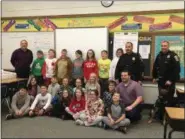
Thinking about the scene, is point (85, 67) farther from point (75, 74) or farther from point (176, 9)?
point (176, 9)

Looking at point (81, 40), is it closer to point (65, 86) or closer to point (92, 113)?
point (65, 86)

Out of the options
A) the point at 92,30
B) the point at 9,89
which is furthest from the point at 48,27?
Answer: the point at 9,89

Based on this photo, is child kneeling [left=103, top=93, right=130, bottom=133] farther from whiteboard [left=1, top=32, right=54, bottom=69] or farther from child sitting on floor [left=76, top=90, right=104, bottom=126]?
whiteboard [left=1, top=32, right=54, bottom=69]

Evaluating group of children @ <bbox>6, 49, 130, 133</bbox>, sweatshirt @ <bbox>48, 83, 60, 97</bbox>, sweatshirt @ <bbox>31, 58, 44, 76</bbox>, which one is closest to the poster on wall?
group of children @ <bbox>6, 49, 130, 133</bbox>

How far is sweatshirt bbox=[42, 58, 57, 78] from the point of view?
4.09 meters

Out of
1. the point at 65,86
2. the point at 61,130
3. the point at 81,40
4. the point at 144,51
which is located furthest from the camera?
the point at 81,40

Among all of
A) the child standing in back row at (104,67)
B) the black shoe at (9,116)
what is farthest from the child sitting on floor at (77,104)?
the black shoe at (9,116)

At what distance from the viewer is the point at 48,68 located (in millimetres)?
4098

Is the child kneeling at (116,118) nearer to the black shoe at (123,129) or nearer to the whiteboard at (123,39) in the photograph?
the black shoe at (123,129)

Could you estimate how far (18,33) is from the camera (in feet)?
15.5

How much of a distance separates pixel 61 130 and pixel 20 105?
95cm

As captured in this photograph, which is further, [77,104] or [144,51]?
[144,51]

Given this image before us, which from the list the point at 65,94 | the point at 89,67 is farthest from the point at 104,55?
the point at 65,94

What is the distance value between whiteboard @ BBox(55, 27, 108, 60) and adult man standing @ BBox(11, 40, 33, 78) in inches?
21.1
